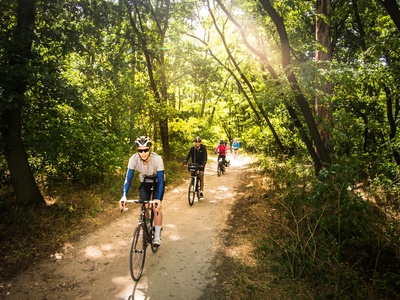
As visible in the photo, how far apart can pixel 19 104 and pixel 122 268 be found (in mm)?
4808

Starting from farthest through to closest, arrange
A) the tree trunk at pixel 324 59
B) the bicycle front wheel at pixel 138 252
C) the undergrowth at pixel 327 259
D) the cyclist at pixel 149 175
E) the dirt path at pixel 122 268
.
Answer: the tree trunk at pixel 324 59, the cyclist at pixel 149 175, the bicycle front wheel at pixel 138 252, the dirt path at pixel 122 268, the undergrowth at pixel 327 259

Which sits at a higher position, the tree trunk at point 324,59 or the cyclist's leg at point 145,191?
the tree trunk at point 324,59

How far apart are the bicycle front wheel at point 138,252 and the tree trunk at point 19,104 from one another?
142 inches

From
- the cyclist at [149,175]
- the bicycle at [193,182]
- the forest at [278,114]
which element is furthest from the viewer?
the bicycle at [193,182]

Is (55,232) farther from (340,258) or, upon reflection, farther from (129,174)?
(340,258)

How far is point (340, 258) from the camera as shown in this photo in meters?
4.46

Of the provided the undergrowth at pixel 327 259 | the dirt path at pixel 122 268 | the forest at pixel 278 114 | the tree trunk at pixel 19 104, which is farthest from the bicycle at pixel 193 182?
the tree trunk at pixel 19 104

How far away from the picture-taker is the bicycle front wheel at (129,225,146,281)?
4.43 metres

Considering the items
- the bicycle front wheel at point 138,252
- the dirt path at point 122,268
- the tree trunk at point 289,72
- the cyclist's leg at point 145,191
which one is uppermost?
the tree trunk at point 289,72

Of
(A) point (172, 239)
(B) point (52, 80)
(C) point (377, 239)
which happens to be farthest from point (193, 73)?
(C) point (377, 239)

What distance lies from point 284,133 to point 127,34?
1142cm

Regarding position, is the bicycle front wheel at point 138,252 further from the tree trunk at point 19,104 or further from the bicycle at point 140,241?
the tree trunk at point 19,104

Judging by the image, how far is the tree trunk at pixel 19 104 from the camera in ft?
18.1

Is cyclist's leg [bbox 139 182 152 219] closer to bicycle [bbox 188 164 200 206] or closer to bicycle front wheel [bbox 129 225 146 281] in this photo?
bicycle front wheel [bbox 129 225 146 281]
